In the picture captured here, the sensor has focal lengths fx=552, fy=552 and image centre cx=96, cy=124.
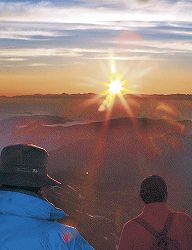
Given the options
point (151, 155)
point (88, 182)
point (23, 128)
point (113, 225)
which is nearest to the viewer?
point (113, 225)

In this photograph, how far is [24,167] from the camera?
10.2ft

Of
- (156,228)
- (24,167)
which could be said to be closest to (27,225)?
(24,167)

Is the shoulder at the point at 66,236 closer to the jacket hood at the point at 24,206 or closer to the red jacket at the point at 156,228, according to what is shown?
the jacket hood at the point at 24,206

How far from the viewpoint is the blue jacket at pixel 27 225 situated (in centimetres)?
289

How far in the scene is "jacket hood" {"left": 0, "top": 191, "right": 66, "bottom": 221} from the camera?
2887 millimetres

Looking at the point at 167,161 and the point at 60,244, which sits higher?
the point at 167,161

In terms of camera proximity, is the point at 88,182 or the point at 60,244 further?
the point at 88,182

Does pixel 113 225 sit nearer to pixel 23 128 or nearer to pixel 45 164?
pixel 45 164

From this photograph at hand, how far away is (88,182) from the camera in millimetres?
22406

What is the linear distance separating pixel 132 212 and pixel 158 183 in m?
13.5

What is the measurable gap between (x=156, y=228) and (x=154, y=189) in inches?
13.7

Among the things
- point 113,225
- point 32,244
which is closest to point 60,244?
point 32,244

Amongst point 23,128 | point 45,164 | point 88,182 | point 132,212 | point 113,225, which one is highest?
point 23,128

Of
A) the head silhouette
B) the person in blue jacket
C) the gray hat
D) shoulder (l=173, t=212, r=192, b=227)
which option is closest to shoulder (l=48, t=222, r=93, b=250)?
the person in blue jacket
